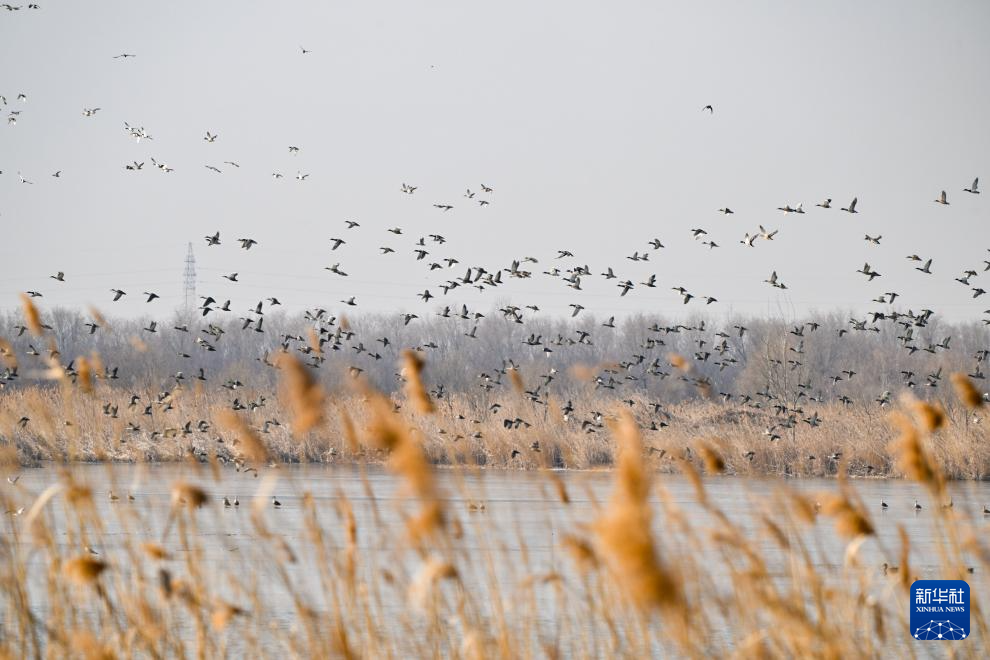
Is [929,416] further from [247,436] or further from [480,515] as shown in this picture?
[480,515]

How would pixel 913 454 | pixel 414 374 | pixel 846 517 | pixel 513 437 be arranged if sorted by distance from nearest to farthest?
pixel 414 374 → pixel 913 454 → pixel 846 517 → pixel 513 437

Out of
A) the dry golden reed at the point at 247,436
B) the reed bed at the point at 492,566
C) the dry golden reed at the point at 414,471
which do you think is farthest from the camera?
the dry golden reed at the point at 247,436

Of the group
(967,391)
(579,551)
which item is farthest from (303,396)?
(967,391)

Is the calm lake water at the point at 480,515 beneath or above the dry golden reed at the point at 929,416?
beneath

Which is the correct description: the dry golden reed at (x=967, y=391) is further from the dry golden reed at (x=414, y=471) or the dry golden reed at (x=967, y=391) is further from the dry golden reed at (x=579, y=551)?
the dry golden reed at (x=414, y=471)

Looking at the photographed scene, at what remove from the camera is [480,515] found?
2088cm

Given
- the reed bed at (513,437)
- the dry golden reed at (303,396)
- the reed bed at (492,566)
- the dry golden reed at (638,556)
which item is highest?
the dry golden reed at (303,396)

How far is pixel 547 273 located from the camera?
86.7 ft

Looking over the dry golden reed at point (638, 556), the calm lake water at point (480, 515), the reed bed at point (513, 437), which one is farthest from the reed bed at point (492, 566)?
the reed bed at point (513, 437)

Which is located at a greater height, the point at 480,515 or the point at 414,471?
the point at 414,471

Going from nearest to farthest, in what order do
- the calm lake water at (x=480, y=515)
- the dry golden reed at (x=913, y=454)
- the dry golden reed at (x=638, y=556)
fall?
the dry golden reed at (x=638, y=556)
the dry golden reed at (x=913, y=454)
the calm lake water at (x=480, y=515)

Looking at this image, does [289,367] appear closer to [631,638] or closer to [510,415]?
[631,638]

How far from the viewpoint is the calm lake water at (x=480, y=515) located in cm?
1203

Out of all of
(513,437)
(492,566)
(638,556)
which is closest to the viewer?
(638,556)
